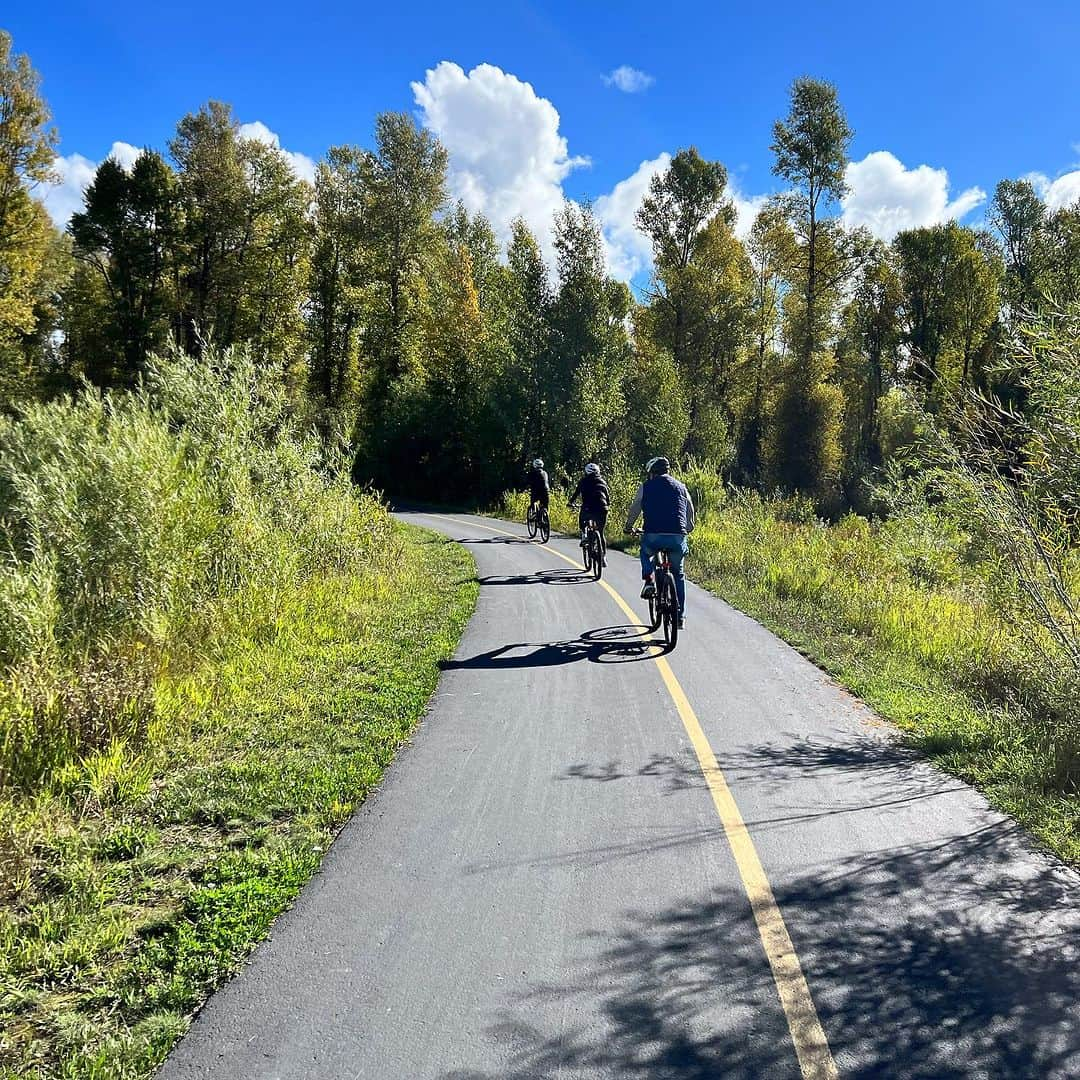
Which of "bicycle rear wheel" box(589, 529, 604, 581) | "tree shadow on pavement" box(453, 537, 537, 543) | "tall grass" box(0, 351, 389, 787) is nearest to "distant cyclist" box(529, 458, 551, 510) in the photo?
"tree shadow on pavement" box(453, 537, 537, 543)

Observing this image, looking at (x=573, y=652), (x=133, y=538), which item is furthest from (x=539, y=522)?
(x=133, y=538)

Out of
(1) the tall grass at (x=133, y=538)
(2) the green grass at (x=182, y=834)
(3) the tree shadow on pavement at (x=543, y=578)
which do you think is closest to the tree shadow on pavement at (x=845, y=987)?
(2) the green grass at (x=182, y=834)

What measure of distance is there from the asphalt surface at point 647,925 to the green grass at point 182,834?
21 cm

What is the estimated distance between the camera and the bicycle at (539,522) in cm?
1994

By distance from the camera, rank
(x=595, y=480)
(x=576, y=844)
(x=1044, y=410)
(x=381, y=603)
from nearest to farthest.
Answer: (x=576, y=844) < (x=1044, y=410) < (x=381, y=603) < (x=595, y=480)

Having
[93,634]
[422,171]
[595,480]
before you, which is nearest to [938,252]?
[422,171]

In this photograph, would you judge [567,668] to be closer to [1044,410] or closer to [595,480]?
[1044,410]

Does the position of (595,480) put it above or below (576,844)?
above

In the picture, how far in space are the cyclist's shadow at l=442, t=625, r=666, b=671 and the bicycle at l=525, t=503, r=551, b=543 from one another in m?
10.2

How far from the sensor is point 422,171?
37.8 metres

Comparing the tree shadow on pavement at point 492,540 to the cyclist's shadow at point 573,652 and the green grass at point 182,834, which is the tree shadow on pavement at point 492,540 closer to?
the cyclist's shadow at point 573,652

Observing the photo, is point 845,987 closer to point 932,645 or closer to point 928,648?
point 928,648

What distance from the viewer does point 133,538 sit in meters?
7.67

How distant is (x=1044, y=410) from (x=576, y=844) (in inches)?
207
